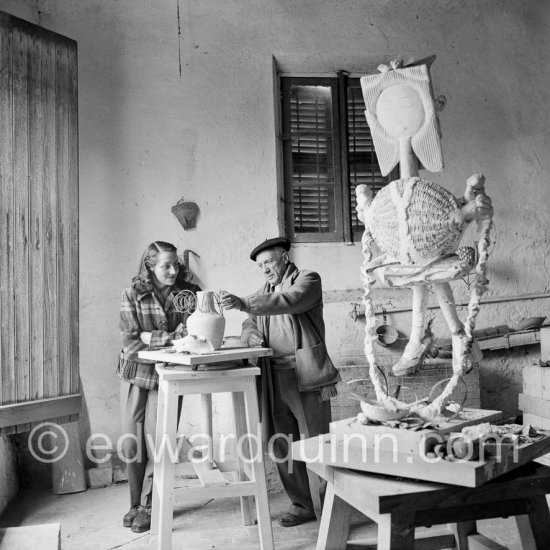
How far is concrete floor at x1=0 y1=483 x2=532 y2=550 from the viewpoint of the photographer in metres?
3.66

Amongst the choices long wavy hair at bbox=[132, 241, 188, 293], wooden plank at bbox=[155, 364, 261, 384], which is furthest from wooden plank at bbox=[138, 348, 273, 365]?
long wavy hair at bbox=[132, 241, 188, 293]

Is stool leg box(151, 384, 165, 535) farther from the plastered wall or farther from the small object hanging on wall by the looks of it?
the small object hanging on wall

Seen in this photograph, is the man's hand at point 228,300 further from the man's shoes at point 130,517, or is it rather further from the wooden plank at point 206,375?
the man's shoes at point 130,517

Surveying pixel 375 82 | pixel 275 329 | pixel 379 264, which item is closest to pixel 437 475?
pixel 379 264

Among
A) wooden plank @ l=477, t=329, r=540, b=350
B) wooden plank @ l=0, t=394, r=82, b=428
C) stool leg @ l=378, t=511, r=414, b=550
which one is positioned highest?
wooden plank @ l=477, t=329, r=540, b=350

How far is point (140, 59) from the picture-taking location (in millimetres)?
5047

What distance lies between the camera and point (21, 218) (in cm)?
289

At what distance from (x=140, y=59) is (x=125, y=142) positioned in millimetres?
654

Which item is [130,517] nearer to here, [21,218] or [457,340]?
[21,218]

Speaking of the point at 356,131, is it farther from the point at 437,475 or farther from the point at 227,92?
the point at 437,475

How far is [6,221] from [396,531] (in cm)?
202

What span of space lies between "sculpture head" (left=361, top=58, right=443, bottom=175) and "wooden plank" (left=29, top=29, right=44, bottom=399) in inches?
58.2

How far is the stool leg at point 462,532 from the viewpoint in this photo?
2.53 m

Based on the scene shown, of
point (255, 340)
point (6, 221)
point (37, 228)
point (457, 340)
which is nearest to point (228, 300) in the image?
point (255, 340)
